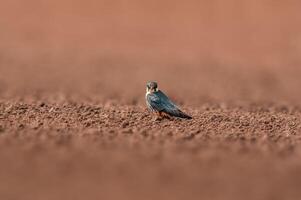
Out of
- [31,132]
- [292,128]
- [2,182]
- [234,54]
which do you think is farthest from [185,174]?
[234,54]

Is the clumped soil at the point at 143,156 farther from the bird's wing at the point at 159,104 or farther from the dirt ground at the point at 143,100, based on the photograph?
A: the bird's wing at the point at 159,104

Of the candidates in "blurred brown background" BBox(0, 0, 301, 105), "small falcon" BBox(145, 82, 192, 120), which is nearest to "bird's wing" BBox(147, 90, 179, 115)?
"small falcon" BBox(145, 82, 192, 120)

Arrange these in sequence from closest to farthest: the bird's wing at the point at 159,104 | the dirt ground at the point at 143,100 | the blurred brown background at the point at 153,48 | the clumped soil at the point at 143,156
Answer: the clumped soil at the point at 143,156 → the dirt ground at the point at 143,100 → the bird's wing at the point at 159,104 → the blurred brown background at the point at 153,48

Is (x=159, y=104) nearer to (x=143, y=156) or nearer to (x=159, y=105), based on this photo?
(x=159, y=105)

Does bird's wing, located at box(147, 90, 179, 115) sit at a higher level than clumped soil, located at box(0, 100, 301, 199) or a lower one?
higher

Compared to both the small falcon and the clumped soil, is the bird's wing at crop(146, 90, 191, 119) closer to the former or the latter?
the small falcon

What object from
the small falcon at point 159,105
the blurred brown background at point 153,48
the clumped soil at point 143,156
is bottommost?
the clumped soil at point 143,156

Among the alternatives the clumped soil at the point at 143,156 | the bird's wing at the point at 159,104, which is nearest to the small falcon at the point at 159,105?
the bird's wing at the point at 159,104
